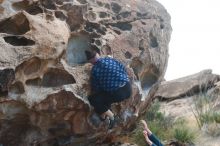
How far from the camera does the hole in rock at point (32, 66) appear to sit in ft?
25.9

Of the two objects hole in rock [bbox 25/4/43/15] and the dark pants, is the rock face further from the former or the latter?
the dark pants

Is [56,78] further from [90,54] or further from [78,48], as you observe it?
[78,48]

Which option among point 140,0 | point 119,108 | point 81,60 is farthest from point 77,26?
point 140,0

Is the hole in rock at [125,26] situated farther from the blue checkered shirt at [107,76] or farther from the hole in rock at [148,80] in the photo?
the blue checkered shirt at [107,76]

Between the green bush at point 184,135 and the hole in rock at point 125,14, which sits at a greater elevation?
the hole in rock at point 125,14

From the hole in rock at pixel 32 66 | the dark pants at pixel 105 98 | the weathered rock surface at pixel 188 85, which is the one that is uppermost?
the hole in rock at pixel 32 66

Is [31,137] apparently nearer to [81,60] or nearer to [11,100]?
[11,100]

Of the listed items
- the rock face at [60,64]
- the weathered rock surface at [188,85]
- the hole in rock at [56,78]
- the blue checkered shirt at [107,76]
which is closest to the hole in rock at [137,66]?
the rock face at [60,64]

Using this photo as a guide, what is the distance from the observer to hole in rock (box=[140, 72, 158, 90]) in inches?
419

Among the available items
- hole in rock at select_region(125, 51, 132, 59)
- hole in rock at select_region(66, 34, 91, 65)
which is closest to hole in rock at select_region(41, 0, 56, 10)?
hole in rock at select_region(66, 34, 91, 65)

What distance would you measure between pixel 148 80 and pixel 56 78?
2.99m

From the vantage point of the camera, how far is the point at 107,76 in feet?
28.3

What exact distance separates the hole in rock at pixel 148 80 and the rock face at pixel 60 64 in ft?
1.05

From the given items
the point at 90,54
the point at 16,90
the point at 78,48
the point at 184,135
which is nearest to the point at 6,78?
the point at 16,90
